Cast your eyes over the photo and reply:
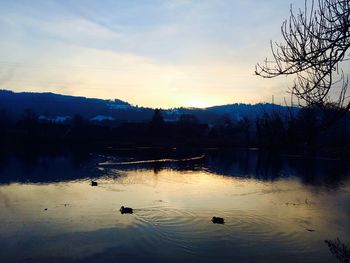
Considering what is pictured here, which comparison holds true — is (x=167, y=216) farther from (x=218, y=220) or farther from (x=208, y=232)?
(x=208, y=232)

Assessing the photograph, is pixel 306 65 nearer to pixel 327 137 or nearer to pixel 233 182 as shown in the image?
pixel 327 137

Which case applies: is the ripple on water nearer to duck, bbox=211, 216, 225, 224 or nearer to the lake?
the lake

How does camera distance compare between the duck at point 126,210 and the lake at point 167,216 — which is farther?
the duck at point 126,210

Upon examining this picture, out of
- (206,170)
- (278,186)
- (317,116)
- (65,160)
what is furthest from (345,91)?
(65,160)

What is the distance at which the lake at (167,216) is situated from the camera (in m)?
14.5

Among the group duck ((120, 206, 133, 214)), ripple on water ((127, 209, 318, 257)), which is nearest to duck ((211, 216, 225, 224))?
ripple on water ((127, 209, 318, 257))

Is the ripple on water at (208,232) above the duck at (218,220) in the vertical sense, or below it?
below

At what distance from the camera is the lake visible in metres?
14.5

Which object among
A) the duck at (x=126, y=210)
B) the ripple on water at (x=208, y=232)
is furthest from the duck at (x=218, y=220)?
the duck at (x=126, y=210)

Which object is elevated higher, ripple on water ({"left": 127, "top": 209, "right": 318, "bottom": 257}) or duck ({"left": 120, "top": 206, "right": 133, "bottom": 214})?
duck ({"left": 120, "top": 206, "right": 133, "bottom": 214})

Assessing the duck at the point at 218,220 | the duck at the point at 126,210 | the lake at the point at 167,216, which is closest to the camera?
the lake at the point at 167,216

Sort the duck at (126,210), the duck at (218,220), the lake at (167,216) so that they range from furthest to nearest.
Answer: the duck at (126,210), the duck at (218,220), the lake at (167,216)

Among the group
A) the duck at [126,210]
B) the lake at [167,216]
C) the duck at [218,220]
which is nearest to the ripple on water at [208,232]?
the lake at [167,216]

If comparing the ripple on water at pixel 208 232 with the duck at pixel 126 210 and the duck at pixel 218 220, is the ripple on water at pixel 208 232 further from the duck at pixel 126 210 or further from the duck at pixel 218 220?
the duck at pixel 126 210
